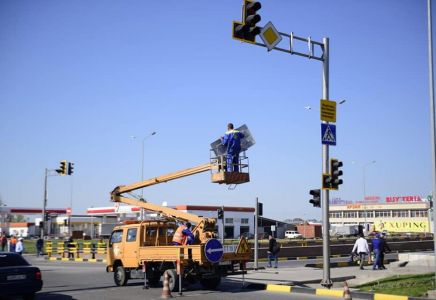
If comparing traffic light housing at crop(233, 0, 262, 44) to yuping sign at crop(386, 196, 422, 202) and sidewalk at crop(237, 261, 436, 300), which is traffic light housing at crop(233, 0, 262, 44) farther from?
yuping sign at crop(386, 196, 422, 202)

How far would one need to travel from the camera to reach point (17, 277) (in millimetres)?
12633

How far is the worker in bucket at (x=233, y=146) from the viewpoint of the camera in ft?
58.0

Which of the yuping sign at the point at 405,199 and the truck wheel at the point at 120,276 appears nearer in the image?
the truck wheel at the point at 120,276

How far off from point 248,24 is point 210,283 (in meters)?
8.36

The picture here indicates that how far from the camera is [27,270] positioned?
12945 millimetres

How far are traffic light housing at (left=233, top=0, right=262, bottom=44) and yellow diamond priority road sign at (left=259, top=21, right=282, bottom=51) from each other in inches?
48.2

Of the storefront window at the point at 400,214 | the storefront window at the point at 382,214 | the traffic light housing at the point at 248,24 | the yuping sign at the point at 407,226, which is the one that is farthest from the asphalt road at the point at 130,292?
the storefront window at the point at 382,214

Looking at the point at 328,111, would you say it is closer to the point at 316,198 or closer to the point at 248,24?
the point at 316,198

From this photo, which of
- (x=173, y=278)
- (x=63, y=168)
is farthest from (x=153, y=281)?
(x=63, y=168)

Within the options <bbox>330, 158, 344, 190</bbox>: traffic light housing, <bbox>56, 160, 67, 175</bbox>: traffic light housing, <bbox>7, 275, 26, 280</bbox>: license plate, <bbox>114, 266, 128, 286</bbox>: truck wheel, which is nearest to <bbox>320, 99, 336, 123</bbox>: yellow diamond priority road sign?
<bbox>330, 158, 344, 190</bbox>: traffic light housing

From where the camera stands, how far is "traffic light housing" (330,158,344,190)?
15875 mm

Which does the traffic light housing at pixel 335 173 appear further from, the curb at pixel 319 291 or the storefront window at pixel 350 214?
the storefront window at pixel 350 214

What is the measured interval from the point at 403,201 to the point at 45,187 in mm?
87880

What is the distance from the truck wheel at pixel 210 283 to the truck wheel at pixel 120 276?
2.89 m
